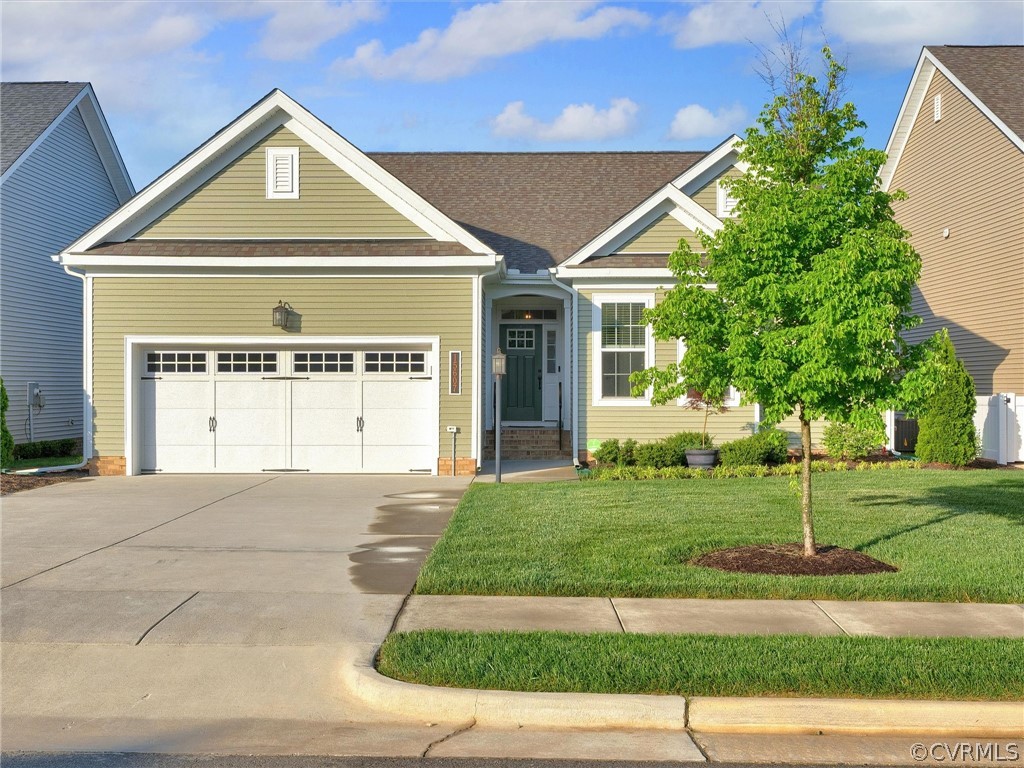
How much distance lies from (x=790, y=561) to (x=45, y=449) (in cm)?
1851

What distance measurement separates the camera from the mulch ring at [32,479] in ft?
50.3

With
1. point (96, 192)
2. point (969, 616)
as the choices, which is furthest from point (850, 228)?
point (96, 192)

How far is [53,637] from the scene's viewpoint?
6793 mm

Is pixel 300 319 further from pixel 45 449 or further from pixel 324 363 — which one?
pixel 45 449

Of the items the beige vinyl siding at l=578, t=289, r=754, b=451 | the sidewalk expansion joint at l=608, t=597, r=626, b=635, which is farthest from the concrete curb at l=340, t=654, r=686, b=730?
the beige vinyl siding at l=578, t=289, r=754, b=451

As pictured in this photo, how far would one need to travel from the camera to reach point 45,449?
2167cm

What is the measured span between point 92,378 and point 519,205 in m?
9.89

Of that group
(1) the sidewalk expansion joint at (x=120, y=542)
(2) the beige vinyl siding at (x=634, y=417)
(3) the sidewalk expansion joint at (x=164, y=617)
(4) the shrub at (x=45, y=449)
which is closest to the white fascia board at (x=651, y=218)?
(2) the beige vinyl siding at (x=634, y=417)

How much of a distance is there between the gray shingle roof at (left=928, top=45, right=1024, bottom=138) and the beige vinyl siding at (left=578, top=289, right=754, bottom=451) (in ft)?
28.9

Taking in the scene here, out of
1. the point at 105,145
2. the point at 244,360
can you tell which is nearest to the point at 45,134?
the point at 105,145

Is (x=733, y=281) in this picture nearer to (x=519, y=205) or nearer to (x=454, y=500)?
(x=454, y=500)

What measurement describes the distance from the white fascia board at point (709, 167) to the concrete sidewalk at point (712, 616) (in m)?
12.4

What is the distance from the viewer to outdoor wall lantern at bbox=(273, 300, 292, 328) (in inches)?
676

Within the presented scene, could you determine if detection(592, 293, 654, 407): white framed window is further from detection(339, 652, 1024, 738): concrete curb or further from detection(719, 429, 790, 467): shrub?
detection(339, 652, 1024, 738): concrete curb
